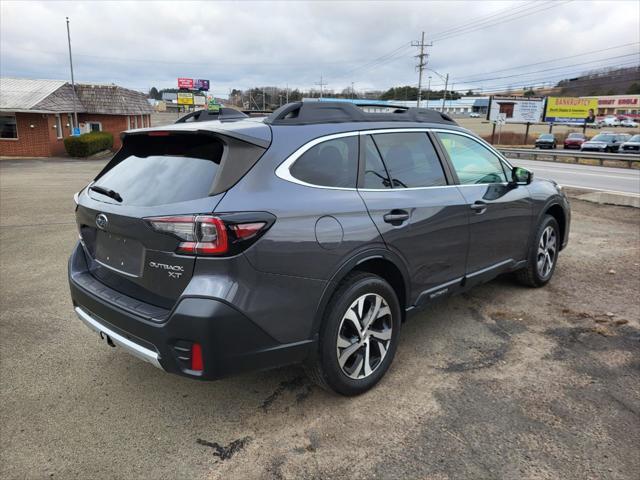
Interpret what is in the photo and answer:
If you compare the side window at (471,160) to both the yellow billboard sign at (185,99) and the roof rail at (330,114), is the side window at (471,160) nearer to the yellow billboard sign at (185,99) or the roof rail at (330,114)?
the roof rail at (330,114)

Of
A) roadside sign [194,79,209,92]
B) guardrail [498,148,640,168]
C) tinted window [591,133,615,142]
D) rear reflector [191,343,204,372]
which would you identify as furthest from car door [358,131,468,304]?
roadside sign [194,79,209,92]

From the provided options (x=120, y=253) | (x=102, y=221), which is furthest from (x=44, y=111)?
(x=120, y=253)

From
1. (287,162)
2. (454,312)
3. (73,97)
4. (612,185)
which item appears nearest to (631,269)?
(454,312)

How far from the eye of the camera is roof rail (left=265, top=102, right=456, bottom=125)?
9.73 ft

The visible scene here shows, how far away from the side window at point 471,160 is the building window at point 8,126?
106 feet

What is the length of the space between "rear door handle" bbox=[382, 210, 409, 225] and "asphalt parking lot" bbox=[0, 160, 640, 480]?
110 centimetres

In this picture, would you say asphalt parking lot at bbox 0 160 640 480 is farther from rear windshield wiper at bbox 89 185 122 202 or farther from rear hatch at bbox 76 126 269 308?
rear windshield wiper at bbox 89 185 122 202

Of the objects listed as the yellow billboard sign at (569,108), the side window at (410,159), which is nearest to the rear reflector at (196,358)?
the side window at (410,159)

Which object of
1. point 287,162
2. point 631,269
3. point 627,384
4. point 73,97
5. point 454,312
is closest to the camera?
point 287,162

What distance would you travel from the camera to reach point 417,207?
3324mm

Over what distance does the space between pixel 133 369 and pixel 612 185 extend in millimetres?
16971

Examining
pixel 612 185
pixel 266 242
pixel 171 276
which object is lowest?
pixel 612 185

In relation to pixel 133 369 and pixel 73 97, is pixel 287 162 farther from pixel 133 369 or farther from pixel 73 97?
pixel 73 97

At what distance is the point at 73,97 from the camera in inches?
1321
